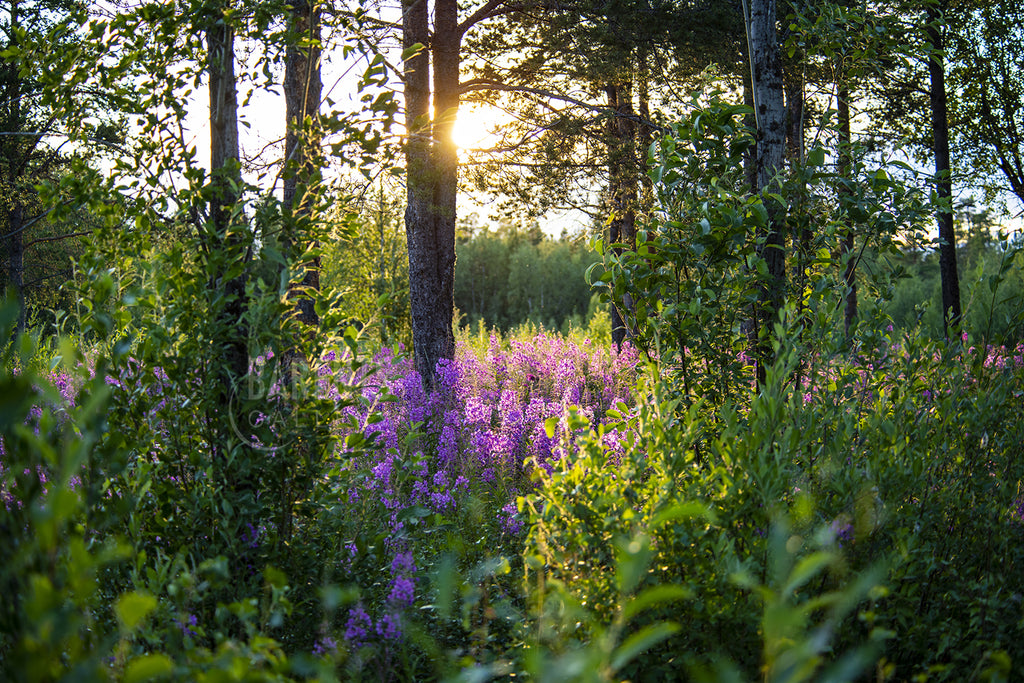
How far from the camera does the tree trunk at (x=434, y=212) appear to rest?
23.8ft

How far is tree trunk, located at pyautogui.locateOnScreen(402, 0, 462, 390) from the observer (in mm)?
7250

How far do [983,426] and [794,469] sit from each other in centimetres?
130

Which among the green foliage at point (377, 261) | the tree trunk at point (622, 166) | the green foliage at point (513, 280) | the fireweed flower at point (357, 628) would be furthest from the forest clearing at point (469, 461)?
the green foliage at point (513, 280)

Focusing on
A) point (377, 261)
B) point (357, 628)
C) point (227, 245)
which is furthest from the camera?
point (377, 261)

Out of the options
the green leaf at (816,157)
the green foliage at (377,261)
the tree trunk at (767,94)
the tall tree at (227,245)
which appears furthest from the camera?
the green foliage at (377,261)

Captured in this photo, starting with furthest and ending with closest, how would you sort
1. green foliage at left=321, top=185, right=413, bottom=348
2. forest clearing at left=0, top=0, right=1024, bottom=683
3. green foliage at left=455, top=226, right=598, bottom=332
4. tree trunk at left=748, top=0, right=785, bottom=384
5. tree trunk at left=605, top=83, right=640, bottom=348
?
1. green foliage at left=455, top=226, right=598, bottom=332
2. green foliage at left=321, top=185, right=413, bottom=348
3. tree trunk at left=605, top=83, right=640, bottom=348
4. tree trunk at left=748, top=0, right=785, bottom=384
5. forest clearing at left=0, top=0, right=1024, bottom=683

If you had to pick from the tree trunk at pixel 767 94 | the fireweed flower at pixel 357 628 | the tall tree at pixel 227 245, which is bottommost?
the fireweed flower at pixel 357 628

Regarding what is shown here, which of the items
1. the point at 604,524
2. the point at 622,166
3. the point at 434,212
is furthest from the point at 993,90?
the point at 604,524

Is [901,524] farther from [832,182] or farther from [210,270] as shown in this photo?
[210,270]

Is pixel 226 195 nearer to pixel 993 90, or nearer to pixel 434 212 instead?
pixel 434 212

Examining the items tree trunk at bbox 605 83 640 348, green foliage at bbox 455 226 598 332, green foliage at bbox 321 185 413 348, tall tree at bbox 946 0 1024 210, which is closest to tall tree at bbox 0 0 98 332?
green foliage at bbox 321 185 413 348

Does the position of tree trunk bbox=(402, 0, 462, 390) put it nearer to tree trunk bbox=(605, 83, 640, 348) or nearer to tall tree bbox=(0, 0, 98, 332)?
tree trunk bbox=(605, 83, 640, 348)

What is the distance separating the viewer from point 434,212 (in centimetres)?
735

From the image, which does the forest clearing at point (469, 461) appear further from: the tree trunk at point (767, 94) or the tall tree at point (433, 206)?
the tall tree at point (433, 206)
